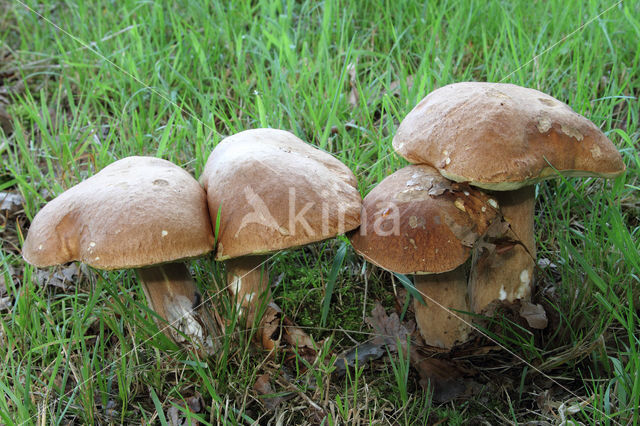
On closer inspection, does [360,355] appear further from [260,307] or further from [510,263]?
[510,263]

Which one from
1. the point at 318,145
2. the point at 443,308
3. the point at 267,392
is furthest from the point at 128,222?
the point at 318,145

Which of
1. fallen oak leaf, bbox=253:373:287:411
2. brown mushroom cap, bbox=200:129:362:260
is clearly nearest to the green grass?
fallen oak leaf, bbox=253:373:287:411

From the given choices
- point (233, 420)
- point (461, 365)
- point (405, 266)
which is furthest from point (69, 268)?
point (461, 365)

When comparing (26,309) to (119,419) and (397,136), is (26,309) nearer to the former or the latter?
(119,419)

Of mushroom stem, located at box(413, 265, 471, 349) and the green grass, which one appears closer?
the green grass

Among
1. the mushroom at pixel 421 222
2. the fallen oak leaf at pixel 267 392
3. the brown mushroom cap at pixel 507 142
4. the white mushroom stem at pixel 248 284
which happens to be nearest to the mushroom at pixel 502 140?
the brown mushroom cap at pixel 507 142

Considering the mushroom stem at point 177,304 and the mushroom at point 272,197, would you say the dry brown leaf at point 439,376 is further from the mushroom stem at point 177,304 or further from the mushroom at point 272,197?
the mushroom stem at point 177,304

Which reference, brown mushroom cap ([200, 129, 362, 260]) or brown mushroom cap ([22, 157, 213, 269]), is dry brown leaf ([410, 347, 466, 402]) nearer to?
brown mushroom cap ([200, 129, 362, 260])
